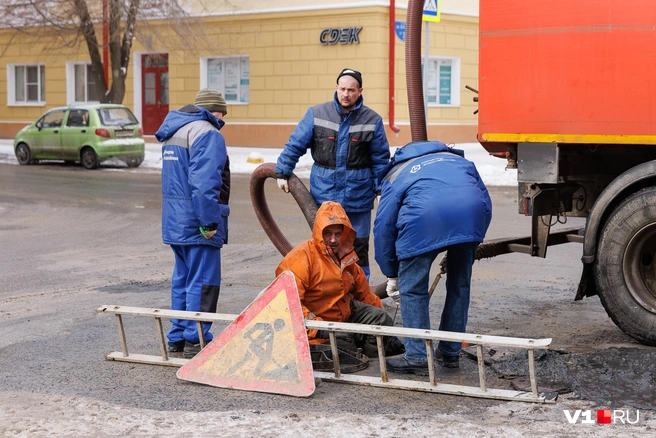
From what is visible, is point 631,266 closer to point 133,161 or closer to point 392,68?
point 133,161

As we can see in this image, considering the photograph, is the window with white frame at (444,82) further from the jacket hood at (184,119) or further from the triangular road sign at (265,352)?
the triangular road sign at (265,352)

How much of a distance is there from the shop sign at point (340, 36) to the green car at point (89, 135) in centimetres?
612

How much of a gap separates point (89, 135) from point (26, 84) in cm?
1199

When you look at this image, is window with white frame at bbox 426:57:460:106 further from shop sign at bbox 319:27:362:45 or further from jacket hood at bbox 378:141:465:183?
jacket hood at bbox 378:141:465:183

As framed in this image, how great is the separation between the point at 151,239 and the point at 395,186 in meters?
6.47

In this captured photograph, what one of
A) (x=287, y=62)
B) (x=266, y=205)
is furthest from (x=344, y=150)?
(x=287, y=62)

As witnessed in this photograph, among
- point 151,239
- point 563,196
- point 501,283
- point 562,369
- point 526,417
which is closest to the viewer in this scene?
point 526,417

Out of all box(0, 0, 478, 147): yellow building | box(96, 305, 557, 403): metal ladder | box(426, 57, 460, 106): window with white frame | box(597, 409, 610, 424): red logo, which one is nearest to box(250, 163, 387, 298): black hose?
box(96, 305, 557, 403): metal ladder

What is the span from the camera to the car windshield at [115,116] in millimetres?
22475

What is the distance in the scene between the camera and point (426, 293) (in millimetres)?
5984

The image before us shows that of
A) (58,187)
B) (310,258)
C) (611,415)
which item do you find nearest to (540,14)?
(310,258)

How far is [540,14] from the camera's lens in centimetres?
675

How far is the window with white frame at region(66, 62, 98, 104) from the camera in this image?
105 ft

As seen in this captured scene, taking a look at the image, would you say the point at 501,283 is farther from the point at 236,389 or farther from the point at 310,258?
the point at 236,389
